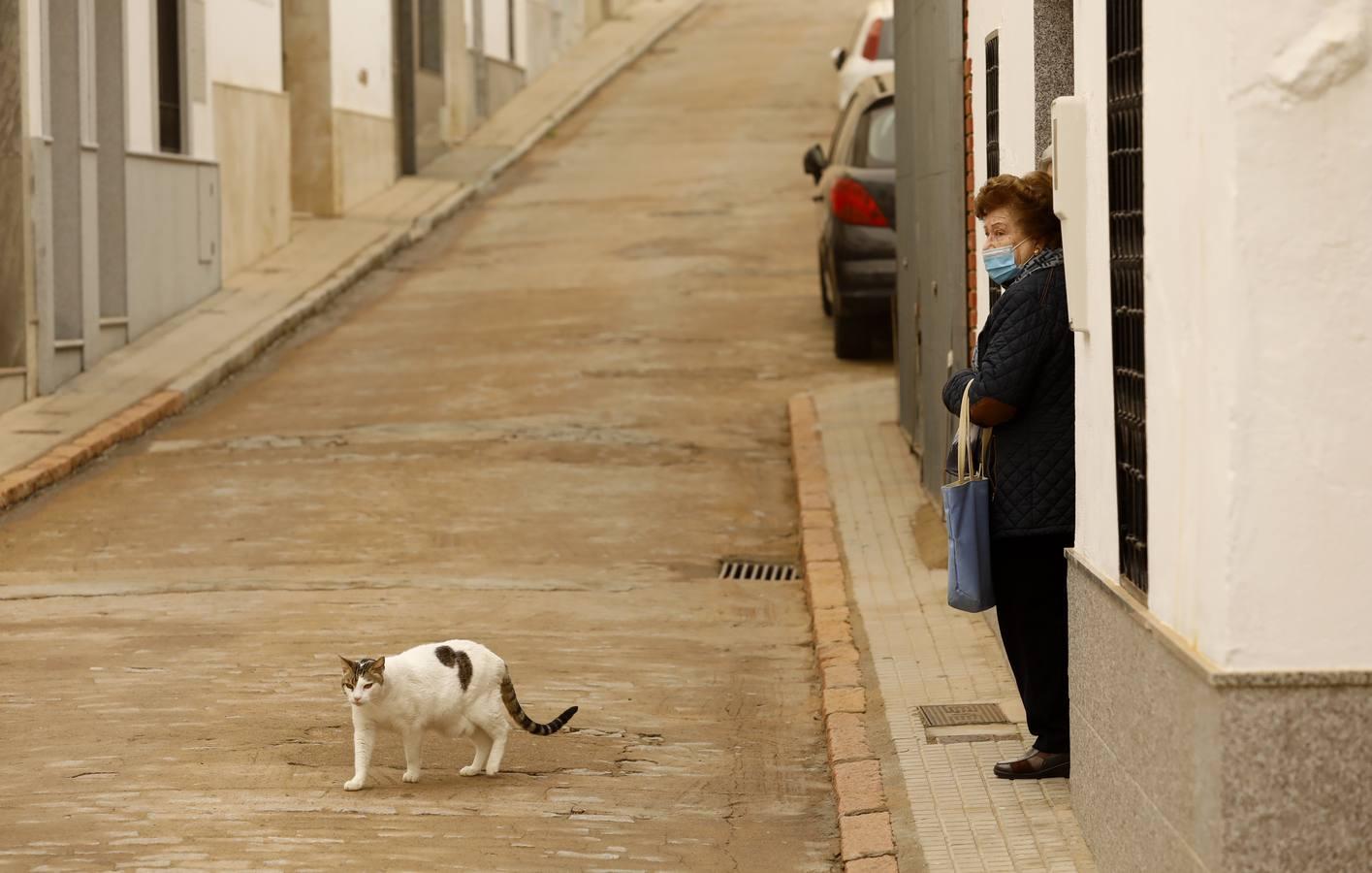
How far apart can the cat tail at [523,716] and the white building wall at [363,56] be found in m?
18.9

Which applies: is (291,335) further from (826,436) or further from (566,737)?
(566,737)

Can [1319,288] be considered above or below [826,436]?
above

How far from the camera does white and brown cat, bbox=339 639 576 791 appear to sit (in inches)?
263

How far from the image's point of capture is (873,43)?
86.5ft

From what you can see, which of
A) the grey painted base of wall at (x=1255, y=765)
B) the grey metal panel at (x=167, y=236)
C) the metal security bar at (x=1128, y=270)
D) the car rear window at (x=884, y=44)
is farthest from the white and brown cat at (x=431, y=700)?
the car rear window at (x=884, y=44)

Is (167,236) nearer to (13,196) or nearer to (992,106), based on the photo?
(13,196)

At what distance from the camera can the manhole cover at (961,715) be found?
7438 millimetres

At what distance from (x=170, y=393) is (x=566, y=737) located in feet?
30.3

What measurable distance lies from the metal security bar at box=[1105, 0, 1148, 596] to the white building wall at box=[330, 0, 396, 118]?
2066 centimetres

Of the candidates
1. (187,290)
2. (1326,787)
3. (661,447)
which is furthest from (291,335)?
(1326,787)

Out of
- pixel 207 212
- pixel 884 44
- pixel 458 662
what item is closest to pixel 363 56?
pixel 884 44

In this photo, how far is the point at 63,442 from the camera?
559 inches

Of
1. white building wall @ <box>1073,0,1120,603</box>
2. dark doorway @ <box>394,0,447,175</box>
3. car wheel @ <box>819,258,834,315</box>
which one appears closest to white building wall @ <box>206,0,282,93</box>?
dark doorway @ <box>394,0,447,175</box>

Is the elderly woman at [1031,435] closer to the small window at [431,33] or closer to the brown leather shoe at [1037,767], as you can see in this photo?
the brown leather shoe at [1037,767]
